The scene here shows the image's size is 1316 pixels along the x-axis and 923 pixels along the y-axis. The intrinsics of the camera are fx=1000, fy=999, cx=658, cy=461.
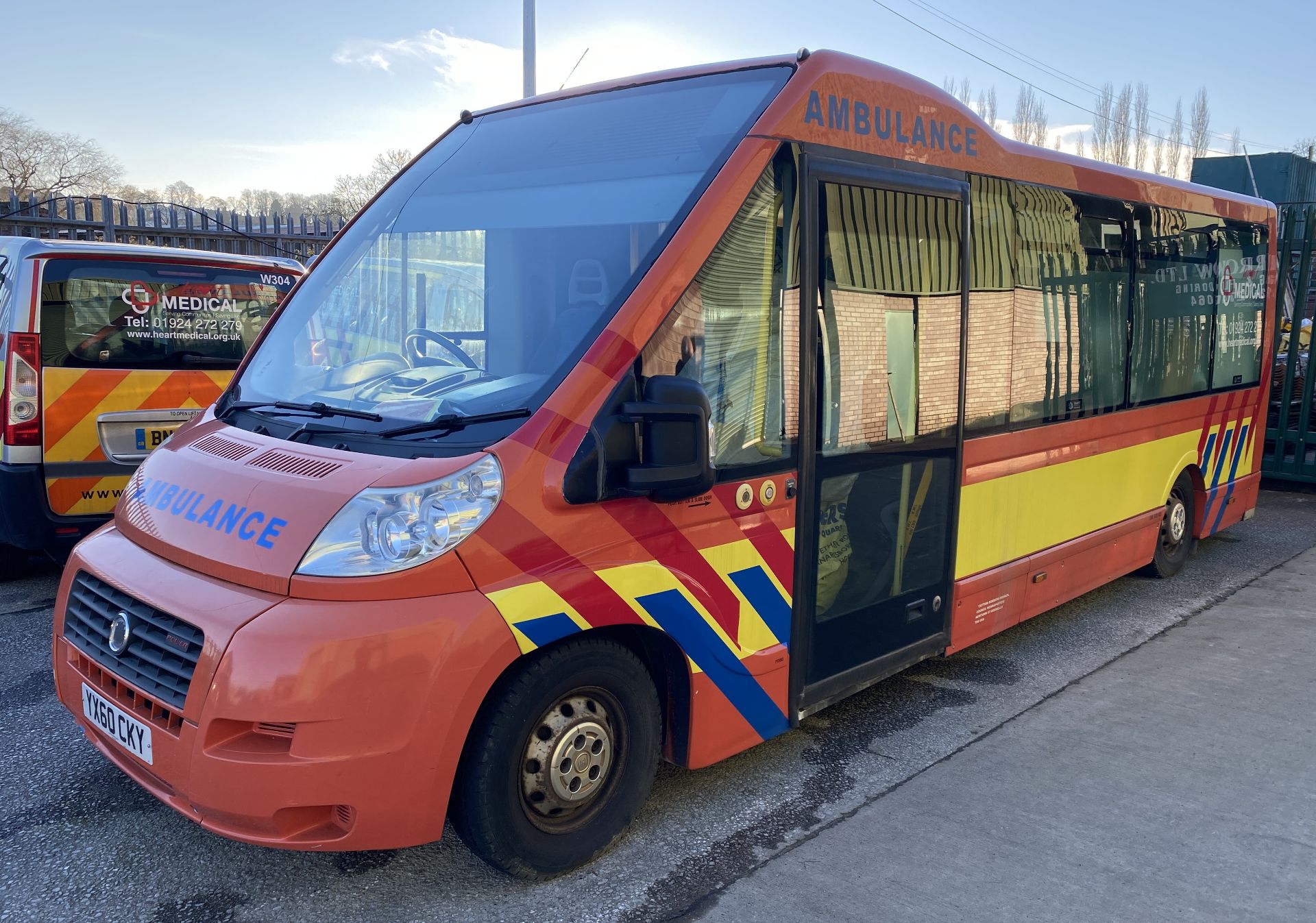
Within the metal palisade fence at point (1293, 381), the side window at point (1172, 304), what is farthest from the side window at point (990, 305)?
the metal palisade fence at point (1293, 381)

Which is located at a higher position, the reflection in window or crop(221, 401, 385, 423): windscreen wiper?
the reflection in window

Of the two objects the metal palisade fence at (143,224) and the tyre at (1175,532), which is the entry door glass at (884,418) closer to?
the tyre at (1175,532)

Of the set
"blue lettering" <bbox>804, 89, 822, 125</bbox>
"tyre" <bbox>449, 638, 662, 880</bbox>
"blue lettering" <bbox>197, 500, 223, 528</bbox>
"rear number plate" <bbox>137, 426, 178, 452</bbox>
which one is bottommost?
"tyre" <bbox>449, 638, 662, 880</bbox>

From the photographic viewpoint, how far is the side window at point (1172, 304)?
5977 millimetres

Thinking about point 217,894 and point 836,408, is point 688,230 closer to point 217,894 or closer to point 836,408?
point 836,408

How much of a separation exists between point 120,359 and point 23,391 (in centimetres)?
54

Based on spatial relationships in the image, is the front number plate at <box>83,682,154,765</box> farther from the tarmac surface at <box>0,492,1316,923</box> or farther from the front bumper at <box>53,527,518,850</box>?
the tarmac surface at <box>0,492,1316,923</box>

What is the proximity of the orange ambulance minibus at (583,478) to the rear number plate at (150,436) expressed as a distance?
2.50 m

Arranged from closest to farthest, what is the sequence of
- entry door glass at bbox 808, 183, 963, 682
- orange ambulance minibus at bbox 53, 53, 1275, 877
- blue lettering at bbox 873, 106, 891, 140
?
orange ambulance minibus at bbox 53, 53, 1275, 877
entry door glass at bbox 808, 183, 963, 682
blue lettering at bbox 873, 106, 891, 140

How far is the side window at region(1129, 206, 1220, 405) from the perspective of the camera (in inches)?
235

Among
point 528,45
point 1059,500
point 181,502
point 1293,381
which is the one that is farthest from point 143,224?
point 1293,381

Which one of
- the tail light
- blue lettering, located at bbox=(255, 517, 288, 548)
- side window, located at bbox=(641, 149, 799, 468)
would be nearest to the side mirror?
side window, located at bbox=(641, 149, 799, 468)

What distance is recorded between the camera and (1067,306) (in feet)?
17.1

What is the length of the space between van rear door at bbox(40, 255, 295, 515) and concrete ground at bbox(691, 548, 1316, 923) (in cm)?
441
